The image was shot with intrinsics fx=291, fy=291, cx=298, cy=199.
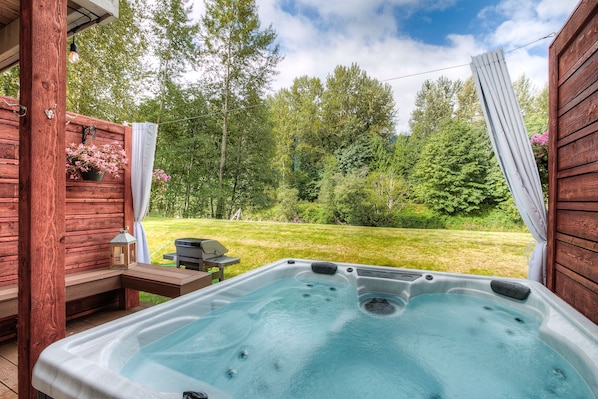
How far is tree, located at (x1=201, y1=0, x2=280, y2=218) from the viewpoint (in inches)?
203

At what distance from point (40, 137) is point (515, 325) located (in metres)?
2.41

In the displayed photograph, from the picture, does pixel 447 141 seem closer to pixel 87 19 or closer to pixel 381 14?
pixel 381 14

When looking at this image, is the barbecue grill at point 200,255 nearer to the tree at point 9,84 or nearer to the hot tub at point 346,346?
the hot tub at point 346,346

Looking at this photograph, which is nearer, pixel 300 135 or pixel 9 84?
pixel 9 84

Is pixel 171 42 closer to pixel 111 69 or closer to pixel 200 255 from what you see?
pixel 111 69

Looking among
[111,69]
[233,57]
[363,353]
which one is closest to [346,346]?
[363,353]

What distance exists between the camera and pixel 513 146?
6.39 ft

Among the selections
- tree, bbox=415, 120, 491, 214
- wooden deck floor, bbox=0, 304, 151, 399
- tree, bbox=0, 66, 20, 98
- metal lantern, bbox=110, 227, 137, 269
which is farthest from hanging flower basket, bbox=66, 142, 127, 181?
tree, bbox=415, 120, 491, 214

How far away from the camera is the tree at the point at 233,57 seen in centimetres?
514

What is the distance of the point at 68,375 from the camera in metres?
0.85

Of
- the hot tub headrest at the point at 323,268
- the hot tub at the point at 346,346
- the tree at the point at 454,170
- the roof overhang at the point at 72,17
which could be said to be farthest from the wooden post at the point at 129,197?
the tree at the point at 454,170

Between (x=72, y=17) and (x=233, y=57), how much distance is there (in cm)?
430

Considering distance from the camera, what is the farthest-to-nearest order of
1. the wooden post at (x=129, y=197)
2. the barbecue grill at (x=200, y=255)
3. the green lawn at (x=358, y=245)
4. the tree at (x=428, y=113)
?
the tree at (x=428, y=113), the green lawn at (x=358, y=245), the barbecue grill at (x=200, y=255), the wooden post at (x=129, y=197)

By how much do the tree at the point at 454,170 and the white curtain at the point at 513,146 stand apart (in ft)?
8.16
